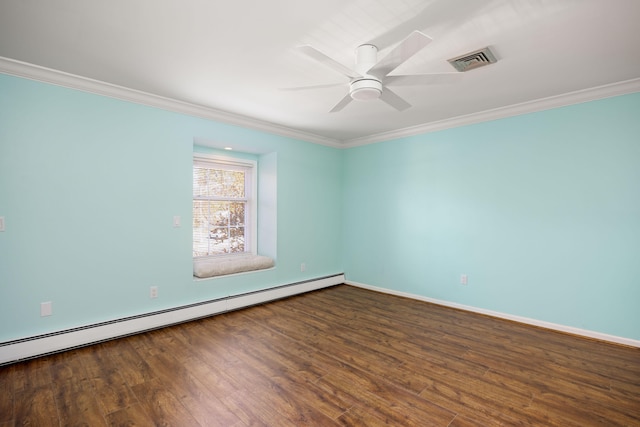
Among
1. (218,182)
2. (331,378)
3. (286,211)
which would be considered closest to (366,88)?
(331,378)

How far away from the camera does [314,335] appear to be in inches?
121

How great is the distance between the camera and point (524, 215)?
11.3 ft

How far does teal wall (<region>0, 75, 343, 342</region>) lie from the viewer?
99.0 inches

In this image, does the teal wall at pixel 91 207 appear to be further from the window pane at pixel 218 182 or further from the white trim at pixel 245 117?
the window pane at pixel 218 182

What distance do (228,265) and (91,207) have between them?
5.27 ft

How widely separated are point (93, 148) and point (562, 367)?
181 inches

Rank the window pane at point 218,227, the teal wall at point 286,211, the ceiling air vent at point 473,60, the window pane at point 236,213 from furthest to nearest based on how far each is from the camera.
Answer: the window pane at point 236,213, the window pane at point 218,227, the teal wall at point 286,211, the ceiling air vent at point 473,60

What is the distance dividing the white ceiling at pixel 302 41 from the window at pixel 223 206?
1285 millimetres

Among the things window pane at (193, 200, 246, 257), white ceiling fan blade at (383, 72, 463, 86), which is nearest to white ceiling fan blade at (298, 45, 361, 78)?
white ceiling fan blade at (383, 72, 463, 86)

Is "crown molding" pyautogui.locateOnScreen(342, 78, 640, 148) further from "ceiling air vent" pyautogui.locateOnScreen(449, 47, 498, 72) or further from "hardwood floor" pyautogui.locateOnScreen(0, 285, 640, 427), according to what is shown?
"hardwood floor" pyautogui.locateOnScreen(0, 285, 640, 427)

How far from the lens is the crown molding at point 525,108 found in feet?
9.45

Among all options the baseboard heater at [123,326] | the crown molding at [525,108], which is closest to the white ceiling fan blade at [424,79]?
the crown molding at [525,108]

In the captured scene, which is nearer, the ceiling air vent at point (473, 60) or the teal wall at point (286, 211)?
the ceiling air vent at point (473, 60)

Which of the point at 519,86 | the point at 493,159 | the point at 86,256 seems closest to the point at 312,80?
the point at 519,86
